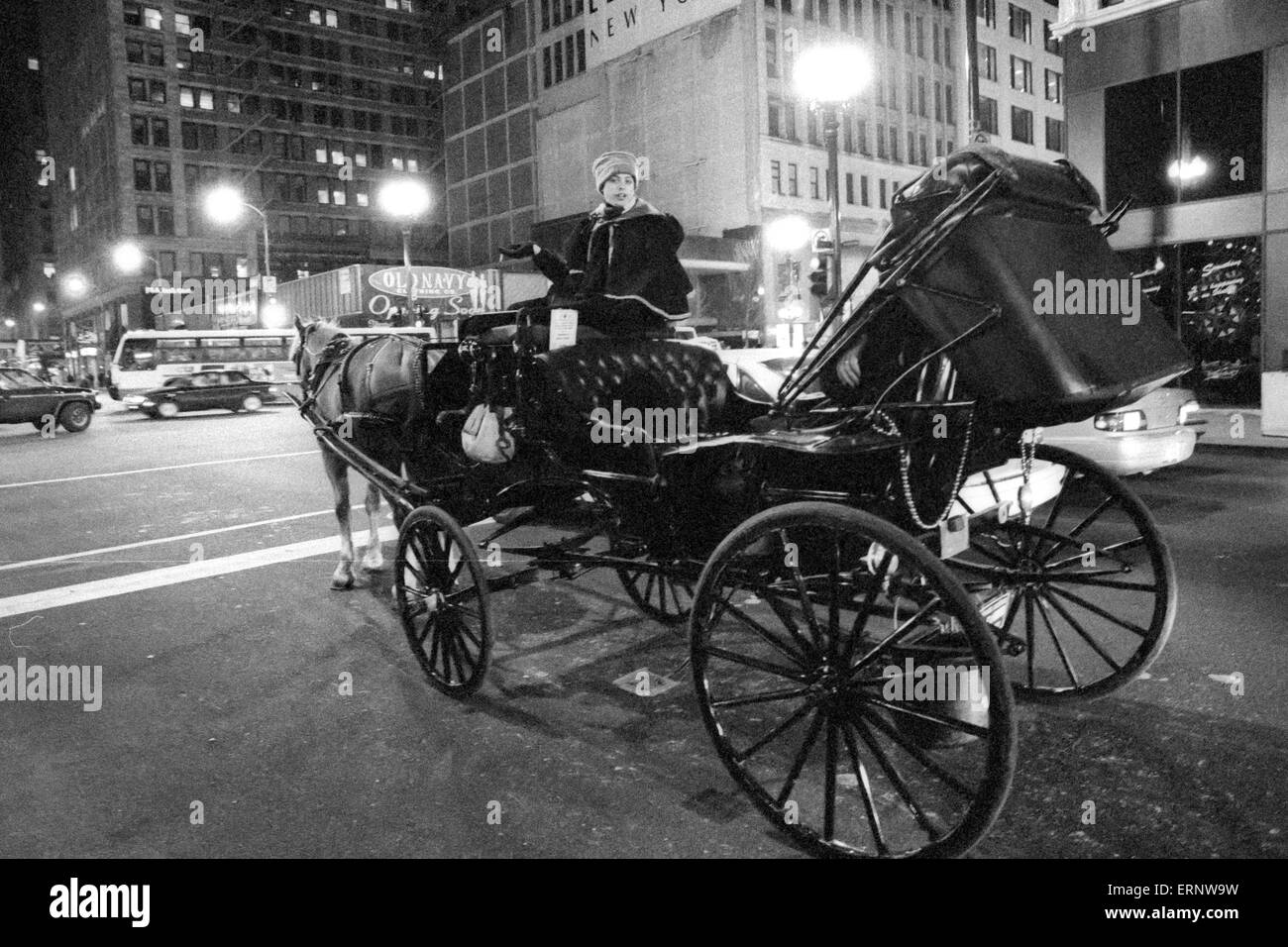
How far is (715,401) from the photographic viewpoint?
4953 mm

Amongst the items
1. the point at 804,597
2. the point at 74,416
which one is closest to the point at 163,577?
the point at 804,597

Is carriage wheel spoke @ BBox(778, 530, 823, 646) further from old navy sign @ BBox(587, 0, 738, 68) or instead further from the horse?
old navy sign @ BBox(587, 0, 738, 68)

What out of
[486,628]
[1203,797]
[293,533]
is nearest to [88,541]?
[293,533]

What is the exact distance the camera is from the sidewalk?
14523 millimetres

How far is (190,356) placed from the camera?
1490 inches

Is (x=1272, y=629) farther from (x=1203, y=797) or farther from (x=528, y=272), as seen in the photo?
(x=528, y=272)

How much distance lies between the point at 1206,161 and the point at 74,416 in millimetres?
28155

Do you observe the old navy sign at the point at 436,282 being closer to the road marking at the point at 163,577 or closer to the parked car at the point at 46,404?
Answer: the parked car at the point at 46,404

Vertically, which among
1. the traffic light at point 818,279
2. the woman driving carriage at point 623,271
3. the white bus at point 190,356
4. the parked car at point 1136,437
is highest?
the white bus at point 190,356

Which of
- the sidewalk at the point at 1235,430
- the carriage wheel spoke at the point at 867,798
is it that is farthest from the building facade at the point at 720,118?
the carriage wheel spoke at the point at 867,798

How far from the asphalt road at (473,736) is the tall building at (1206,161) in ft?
43.2

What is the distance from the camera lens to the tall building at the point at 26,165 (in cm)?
13012

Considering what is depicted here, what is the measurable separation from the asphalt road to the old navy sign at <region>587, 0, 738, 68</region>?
5209cm

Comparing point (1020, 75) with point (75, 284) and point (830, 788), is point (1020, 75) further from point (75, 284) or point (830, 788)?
point (75, 284)
